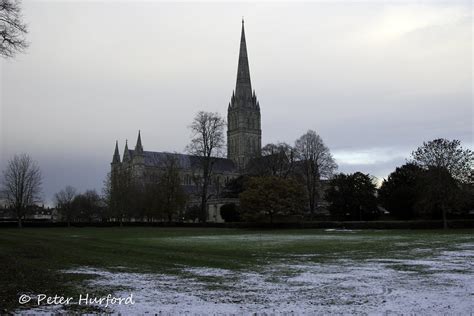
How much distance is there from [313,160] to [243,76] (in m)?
82.7

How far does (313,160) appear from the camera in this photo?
74062mm

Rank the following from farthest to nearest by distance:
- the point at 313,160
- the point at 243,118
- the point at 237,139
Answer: the point at 237,139 → the point at 243,118 → the point at 313,160

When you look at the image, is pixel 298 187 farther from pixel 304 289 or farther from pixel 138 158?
pixel 138 158

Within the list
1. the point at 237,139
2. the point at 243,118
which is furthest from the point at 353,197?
the point at 237,139

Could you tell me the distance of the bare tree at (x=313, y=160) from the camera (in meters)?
73.3

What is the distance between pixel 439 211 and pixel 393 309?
194 feet

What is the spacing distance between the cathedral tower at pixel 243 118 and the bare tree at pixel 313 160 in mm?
73711

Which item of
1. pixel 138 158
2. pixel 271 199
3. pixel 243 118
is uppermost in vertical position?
pixel 243 118

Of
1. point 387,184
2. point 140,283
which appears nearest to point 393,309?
point 140,283

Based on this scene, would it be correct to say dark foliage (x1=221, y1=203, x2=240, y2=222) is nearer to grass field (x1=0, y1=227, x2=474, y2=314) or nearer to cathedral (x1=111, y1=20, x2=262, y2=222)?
cathedral (x1=111, y1=20, x2=262, y2=222)

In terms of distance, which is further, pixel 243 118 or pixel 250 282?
pixel 243 118

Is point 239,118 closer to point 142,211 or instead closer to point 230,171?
point 230,171

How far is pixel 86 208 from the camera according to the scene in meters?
104

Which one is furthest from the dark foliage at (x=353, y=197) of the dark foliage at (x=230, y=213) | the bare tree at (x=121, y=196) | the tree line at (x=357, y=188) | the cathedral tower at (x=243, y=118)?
the cathedral tower at (x=243, y=118)
